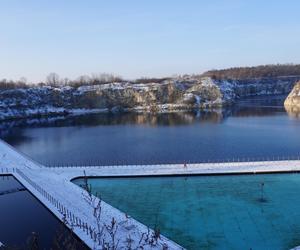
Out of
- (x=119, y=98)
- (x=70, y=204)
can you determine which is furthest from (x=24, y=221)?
(x=119, y=98)

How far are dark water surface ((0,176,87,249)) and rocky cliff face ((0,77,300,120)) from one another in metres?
61.0

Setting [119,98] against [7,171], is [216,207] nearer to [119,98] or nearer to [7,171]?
[7,171]

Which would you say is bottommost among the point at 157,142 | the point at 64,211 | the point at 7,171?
the point at 157,142

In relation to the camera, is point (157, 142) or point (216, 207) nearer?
point (216, 207)

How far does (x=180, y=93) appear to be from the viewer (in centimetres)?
10606

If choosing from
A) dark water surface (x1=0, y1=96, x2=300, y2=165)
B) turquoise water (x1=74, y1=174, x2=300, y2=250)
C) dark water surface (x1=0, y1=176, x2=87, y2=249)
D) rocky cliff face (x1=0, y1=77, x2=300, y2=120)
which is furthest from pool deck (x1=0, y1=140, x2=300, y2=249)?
rocky cliff face (x1=0, y1=77, x2=300, y2=120)

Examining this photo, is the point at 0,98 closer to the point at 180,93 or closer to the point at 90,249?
the point at 180,93

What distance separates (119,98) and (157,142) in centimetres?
6136

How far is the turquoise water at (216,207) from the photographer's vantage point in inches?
614

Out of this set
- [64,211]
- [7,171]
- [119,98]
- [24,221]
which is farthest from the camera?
[119,98]

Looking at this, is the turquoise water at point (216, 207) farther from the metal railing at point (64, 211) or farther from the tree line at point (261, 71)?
the tree line at point (261, 71)

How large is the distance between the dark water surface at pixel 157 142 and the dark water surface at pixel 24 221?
10533 mm

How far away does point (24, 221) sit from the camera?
18578 mm

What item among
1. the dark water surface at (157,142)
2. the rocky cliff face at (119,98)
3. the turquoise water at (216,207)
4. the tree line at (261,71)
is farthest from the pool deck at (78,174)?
the tree line at (261,71)
